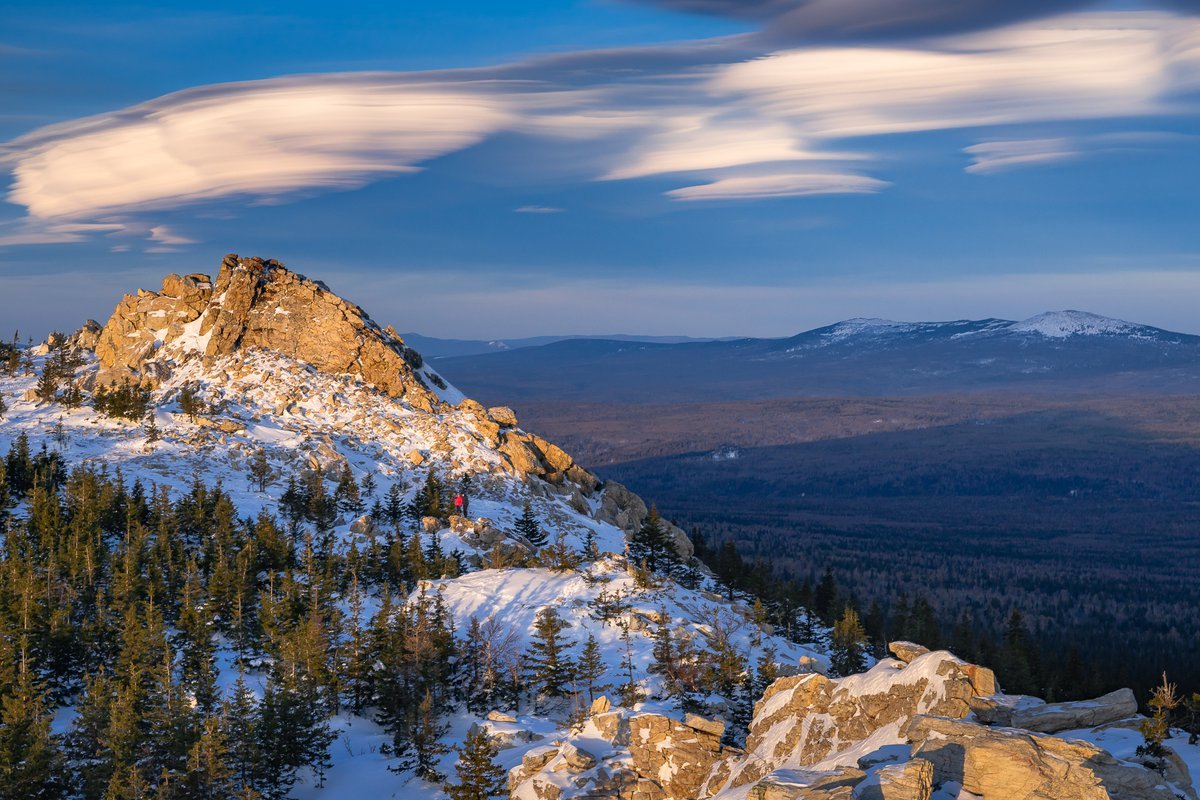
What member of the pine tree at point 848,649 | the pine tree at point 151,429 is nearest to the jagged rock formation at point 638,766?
the pine tree at point 848,649

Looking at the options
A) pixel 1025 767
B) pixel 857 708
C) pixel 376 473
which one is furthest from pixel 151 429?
pixel 1025 767

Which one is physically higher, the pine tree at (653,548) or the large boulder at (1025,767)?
the large boulder at (1025,767)

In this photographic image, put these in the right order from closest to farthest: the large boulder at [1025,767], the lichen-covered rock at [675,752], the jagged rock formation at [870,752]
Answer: the large boulder at [1025,767]
the jagged rock formation at [870,752]
the lichen-covered rock at [675,752]

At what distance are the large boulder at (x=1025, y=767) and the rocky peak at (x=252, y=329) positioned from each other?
97684mm

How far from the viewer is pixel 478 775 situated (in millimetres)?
47625

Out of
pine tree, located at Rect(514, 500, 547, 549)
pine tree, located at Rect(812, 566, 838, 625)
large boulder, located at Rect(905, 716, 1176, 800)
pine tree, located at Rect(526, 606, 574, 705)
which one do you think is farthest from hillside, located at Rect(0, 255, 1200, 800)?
pine tree, located at Rect(812, 566, 838, 625)

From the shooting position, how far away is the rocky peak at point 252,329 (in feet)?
414

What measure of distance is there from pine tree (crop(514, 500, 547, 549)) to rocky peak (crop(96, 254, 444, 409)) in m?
27.6

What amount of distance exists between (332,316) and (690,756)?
95063 millimetres

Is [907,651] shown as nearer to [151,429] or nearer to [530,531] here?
[530,531]

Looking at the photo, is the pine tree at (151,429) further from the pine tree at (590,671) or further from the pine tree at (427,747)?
the pine tree at (427,747)

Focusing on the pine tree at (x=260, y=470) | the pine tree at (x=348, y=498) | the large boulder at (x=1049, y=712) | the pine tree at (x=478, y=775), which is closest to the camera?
the large boulder at (x=1049, y=712)

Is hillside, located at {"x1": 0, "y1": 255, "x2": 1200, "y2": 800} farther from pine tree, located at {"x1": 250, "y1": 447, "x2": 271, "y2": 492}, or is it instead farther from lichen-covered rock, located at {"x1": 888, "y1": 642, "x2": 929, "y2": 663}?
pine tree, located at {"x1": 250, "y1": 447, "x2": 271, "y2": 492}

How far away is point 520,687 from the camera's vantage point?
66.6 m
